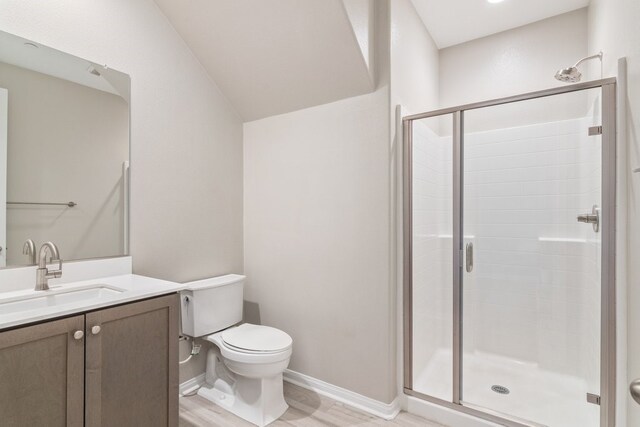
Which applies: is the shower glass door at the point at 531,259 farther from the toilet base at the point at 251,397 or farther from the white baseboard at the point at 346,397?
the toilet base at the point at 251,397

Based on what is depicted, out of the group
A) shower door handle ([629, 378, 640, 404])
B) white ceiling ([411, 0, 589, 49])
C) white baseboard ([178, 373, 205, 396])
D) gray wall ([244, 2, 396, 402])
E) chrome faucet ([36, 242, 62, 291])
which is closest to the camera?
shower door handle ([629, 378, 640, 404])

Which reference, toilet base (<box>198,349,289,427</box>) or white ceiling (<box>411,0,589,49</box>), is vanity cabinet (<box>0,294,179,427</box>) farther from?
white ceiling (<box>411,0,589,49</box>)

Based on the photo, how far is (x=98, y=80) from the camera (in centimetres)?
183

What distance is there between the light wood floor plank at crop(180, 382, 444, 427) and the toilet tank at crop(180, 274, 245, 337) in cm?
45

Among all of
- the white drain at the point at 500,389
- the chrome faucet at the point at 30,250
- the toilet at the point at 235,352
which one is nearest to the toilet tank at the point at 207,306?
the toilet at the point at 235,352

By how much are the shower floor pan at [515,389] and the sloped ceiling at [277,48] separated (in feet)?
5.97

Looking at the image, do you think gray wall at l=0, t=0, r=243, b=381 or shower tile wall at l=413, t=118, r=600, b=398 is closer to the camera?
gray wall at l=0, t=0, r=243, b=381

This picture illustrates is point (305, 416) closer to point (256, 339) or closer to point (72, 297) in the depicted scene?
point (256, 339)

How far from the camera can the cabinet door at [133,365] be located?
1300mm

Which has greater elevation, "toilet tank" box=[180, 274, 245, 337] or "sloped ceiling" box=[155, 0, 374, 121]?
"sloped ceiling" box=[155, 0, 374, 121]

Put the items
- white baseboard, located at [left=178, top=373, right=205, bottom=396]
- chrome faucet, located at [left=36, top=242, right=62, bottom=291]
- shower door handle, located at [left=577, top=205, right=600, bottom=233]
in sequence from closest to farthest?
chrome faucet, located at [left=36, top=242, right=62, bottom=291]
shower door handle, located at [left=577, top=205, right=600, bottom=233]
white baseboard, located at [left=178, top=373, right=205, bottom=396]

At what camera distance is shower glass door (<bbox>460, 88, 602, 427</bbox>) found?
1812mm

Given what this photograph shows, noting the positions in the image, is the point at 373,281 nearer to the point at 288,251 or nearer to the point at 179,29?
the point at 288,251

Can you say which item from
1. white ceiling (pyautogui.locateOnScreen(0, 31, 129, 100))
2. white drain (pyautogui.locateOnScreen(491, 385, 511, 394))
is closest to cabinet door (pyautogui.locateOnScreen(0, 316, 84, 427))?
white ceiling (pyautogui.locateOnScreen(0, 31, 129, 100))
